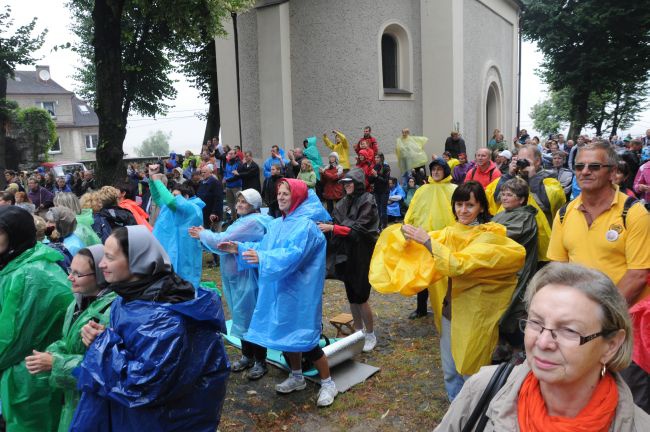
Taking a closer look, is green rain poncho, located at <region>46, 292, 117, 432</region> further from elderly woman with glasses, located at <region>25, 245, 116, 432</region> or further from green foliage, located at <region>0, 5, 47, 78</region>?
green foliage, located at <region>0, 5, 47, 78</region>

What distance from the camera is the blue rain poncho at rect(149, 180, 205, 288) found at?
251 inches

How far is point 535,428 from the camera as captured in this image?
149 cm

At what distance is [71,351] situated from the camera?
2699mm

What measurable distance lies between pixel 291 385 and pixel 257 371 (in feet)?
1.87

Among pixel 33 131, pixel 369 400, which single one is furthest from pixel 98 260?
pixel 33 131

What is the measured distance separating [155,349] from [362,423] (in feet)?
7.96

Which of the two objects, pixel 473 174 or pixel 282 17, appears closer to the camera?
pixel 473 174

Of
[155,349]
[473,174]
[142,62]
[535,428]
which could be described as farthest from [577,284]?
[142,62]

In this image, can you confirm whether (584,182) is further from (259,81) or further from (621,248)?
(259,81)

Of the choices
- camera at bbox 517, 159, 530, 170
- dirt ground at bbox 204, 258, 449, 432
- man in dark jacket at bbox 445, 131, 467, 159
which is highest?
man in dark jacket at bbox 445, 131, 467, 159

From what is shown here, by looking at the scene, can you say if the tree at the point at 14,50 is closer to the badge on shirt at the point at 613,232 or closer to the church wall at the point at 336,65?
the church wall at the point at 336,65

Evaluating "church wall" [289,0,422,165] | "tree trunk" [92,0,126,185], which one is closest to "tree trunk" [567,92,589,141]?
"church wall" [289,0,422,165]

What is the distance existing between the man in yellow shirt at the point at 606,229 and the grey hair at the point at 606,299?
67.6 inches

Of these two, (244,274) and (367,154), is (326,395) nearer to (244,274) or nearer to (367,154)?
(244,274)
